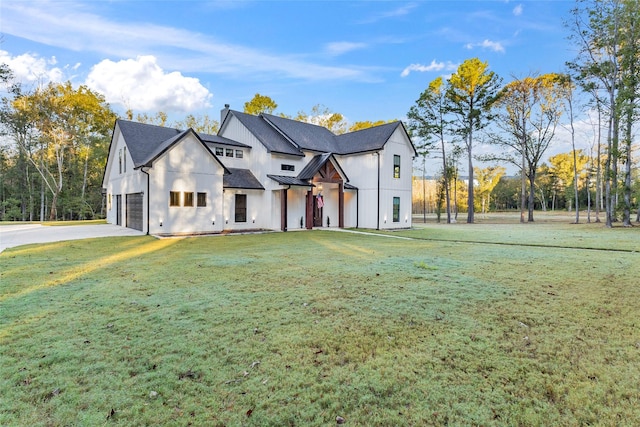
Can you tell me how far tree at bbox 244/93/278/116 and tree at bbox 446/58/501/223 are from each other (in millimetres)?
17851

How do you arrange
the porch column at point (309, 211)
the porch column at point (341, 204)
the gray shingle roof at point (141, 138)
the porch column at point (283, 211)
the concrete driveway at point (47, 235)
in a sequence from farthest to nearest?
the porch column at point (341, 204), the porch column at point (309, 211), the porch column at point (283, 211), the gray shingle roof at point (141, 138), the concrete driveway at point (47, 235)

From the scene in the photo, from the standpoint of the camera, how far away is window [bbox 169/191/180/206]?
53.2 ft

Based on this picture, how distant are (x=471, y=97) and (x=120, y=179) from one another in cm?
2924

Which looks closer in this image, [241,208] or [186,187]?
[186,187]

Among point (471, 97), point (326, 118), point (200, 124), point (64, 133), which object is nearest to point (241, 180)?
point (326, 118)

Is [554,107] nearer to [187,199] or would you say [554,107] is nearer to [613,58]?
[613,58]

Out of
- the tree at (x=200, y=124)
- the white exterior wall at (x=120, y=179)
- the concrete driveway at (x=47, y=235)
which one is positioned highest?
the tree at (x=200, y=124)

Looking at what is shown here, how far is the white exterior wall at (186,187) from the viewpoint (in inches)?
621

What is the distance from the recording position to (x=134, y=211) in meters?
17.7

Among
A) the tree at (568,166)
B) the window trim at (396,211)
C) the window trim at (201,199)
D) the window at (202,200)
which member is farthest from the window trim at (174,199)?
the tree at (568,166)

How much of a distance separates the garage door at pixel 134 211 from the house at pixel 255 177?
0.19ft

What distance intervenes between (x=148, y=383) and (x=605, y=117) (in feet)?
105

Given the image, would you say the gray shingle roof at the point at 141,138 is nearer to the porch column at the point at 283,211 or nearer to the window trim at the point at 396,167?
the porch column at the point at 283,211

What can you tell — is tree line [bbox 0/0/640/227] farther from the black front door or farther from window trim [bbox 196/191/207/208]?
window trim [bbox 196/191/207/208]
